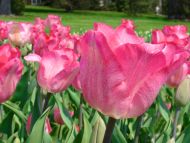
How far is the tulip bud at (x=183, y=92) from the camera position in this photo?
1.68m

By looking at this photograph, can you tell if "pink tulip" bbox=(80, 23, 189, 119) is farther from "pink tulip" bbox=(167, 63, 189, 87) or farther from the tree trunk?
the tree trunk

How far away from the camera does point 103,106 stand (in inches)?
41.6

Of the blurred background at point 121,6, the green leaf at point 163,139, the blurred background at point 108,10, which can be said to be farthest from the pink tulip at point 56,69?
the blurred background at point 121,6

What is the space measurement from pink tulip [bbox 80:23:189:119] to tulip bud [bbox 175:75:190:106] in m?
0.61

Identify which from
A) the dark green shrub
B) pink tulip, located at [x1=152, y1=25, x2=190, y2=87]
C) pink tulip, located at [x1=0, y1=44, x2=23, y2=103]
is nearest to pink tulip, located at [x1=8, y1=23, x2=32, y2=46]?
pink tulip, located at [x1=152, y1=25, x2=190, y2=87]

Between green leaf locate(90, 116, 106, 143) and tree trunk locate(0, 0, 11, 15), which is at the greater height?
green leaf locate(90, 116, 106, 143)

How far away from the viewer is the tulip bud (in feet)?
5.51

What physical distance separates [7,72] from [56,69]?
254mm

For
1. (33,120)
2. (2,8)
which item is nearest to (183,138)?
(33,120)

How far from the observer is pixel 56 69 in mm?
1637

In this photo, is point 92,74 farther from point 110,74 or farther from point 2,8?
point 2,8

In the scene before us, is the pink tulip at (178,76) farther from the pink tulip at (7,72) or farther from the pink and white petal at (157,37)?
the pink tulip at (7,72)

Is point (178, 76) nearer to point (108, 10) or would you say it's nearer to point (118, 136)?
point (118, 136)

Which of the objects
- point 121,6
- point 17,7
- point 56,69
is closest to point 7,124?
point 56,69
